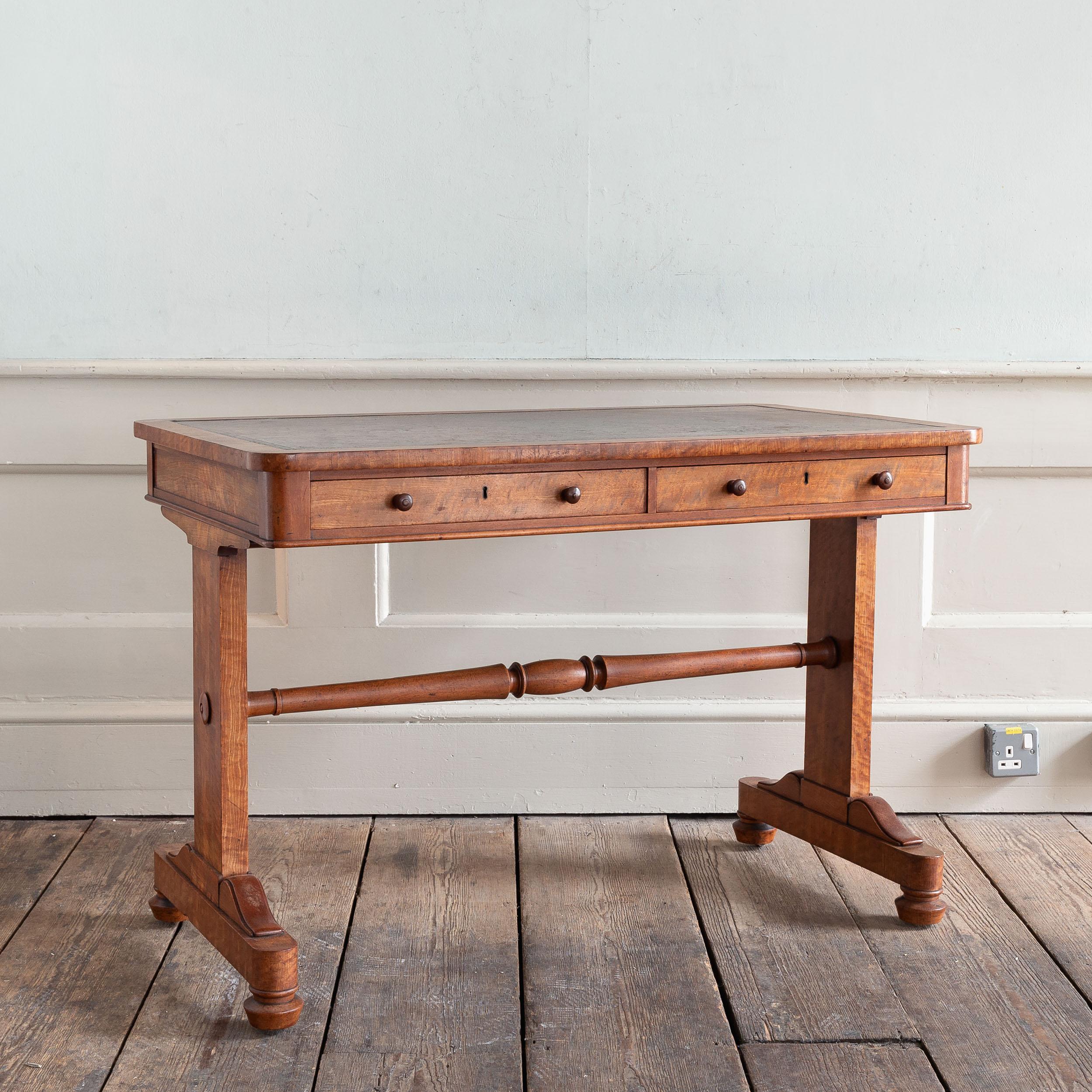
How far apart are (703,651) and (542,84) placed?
1.29 metres

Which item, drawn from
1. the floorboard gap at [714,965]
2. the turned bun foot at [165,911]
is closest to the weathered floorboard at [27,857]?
the turned bun foot at [165,911]

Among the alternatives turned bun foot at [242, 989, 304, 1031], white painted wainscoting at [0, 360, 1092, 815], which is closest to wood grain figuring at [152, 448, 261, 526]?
white painted wainscoting at [0, 360, 1092, 815]

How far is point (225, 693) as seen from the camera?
2064 mm

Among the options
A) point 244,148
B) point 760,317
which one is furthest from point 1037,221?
point 244,148

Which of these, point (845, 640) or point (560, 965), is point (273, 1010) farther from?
point (845, 640)

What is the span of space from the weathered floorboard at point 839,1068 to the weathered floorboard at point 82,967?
990 millimetres

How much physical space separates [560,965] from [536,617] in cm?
92

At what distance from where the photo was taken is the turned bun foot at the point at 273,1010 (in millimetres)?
1935

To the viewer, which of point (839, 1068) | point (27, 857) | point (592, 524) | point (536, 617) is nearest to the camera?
point (839, 1068)

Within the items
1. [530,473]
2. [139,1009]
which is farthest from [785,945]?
[139,1009]

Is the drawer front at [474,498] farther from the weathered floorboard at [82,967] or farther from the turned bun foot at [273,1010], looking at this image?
the weathered floorboard at [82,967]

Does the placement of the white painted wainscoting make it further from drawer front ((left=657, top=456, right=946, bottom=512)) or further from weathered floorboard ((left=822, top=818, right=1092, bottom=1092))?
drawer front ((left=657, top=456, right=946, bottom=512))

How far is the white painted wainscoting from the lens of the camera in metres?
2.76

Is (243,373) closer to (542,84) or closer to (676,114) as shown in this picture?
(542,84)
